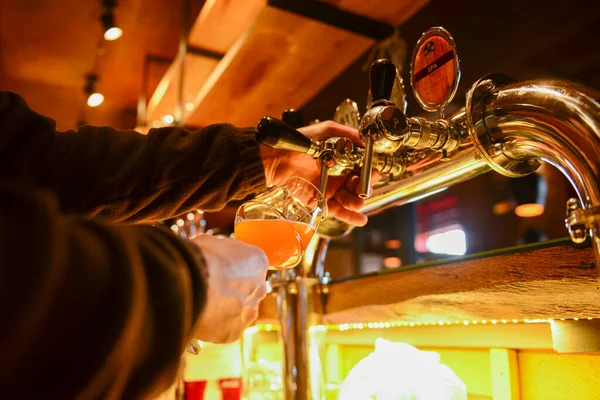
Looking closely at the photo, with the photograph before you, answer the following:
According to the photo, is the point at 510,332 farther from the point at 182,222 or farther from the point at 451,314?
the point at 182,222

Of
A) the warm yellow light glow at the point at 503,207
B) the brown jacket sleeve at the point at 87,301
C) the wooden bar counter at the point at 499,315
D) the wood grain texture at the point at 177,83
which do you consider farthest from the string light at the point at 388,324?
the warm yellow light glow at the point at 503,207

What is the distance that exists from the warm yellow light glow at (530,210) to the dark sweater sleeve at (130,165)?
3.30 meters

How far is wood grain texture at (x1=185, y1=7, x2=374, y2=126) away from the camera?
1784 mm

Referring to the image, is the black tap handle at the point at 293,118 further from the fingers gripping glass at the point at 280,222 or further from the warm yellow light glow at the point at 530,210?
the warm yellow light glow at the point at 530,210

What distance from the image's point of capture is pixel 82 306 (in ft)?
1.36

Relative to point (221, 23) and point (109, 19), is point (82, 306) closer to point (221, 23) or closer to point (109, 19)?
point (221, 23)

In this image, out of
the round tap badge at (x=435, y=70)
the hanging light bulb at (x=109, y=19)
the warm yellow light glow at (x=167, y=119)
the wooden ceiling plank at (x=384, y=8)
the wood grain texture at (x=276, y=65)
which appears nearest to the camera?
the round tap badge at (x=435, y=70)

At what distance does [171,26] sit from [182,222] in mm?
1592

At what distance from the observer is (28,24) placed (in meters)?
3.32

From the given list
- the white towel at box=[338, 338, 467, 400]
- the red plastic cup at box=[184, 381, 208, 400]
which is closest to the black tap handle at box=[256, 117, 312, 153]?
the white towel at box=[338, 338, 467, 400]

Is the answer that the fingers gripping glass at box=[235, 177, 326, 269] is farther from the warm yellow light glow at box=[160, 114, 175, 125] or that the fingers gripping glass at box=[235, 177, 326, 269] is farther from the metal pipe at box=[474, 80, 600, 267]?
the warm yellow light glow at box=[160, 114, 175, 125]

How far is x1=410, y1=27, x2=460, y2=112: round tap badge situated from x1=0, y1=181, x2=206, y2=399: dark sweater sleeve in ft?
1.68

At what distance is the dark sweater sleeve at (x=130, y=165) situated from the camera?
1124mm

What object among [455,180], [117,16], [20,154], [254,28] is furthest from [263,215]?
Result: [117,16]
